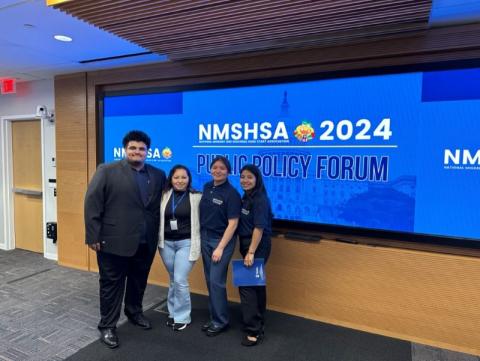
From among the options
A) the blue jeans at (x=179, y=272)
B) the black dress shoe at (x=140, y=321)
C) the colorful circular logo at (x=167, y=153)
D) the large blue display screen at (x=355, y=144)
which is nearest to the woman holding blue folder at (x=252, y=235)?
the blue jeans at (x=179, y=272)

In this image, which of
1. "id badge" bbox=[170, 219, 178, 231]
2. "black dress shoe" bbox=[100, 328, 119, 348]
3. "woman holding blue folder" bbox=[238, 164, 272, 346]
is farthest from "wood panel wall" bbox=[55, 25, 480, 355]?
"black dress shoe" bbox=[100, 328, 119, 348]

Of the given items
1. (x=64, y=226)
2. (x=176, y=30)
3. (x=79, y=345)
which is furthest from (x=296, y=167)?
(x=64, y=226)

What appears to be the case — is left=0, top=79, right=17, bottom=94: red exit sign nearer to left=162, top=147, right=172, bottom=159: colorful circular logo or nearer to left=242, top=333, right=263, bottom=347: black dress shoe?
left=162, top=147, right=172, bottom=159: colorful circular logo

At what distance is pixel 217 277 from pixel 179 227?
0.50 meters

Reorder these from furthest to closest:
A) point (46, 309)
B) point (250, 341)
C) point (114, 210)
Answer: point (46, 309) → point (250, 341) → point (114, 210)

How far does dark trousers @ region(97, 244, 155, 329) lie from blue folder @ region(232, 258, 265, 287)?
28.8 inches

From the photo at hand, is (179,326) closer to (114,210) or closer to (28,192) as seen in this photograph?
(114,210)

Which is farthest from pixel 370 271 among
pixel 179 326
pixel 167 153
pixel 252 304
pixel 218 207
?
pixel 167 153

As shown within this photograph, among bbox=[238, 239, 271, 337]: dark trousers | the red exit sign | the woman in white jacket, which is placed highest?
the red exit sign

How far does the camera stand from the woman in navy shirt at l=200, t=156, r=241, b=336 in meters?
2.66

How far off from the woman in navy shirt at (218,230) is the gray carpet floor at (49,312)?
91cm

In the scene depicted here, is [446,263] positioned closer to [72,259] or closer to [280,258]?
[280,258]

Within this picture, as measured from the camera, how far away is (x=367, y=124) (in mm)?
2830

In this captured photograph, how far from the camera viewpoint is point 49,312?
3162mm
